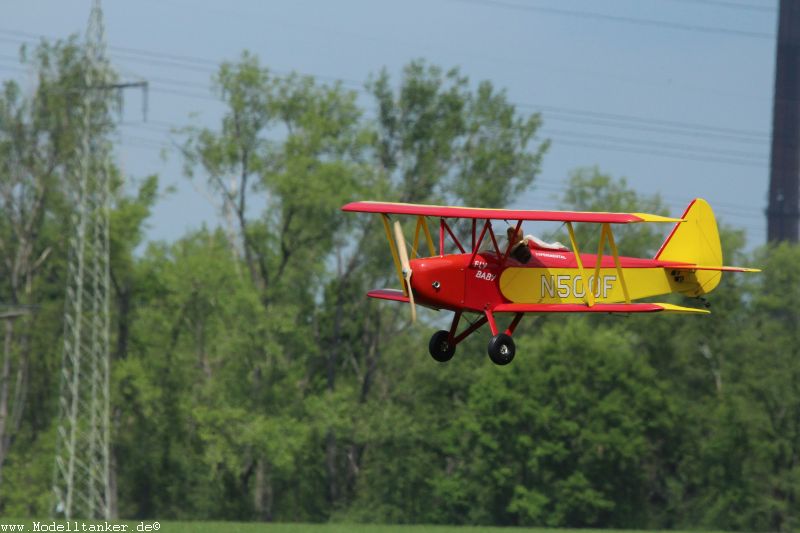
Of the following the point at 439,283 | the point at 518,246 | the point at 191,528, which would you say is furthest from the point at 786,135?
the point at 439,283

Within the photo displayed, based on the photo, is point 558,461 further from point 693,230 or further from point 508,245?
point 508,245

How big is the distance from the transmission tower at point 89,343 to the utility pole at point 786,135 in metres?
41.0

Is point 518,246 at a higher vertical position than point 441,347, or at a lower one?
higher

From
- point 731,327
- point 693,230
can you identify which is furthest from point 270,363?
point 693,230

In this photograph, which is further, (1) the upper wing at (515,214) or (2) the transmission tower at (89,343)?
(2) the transmission tower at (89,343)

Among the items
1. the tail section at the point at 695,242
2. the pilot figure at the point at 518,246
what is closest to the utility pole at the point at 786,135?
the tail section at the point at 695,242

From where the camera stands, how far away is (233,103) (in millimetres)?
68438

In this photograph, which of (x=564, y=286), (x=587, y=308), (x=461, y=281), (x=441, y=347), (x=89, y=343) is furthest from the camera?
(x=89, y=343)

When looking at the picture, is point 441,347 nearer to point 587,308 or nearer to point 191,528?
point 587,308

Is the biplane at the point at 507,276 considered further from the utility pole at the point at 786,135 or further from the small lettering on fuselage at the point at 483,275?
the utility pole at the point at 786,135

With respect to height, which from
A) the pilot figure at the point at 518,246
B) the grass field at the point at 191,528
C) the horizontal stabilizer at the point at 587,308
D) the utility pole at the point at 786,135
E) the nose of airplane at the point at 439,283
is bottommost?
the grass field at the point at 191,528

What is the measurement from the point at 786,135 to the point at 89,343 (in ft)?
165

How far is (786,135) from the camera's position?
102000 mm

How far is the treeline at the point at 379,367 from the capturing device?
70312mm
